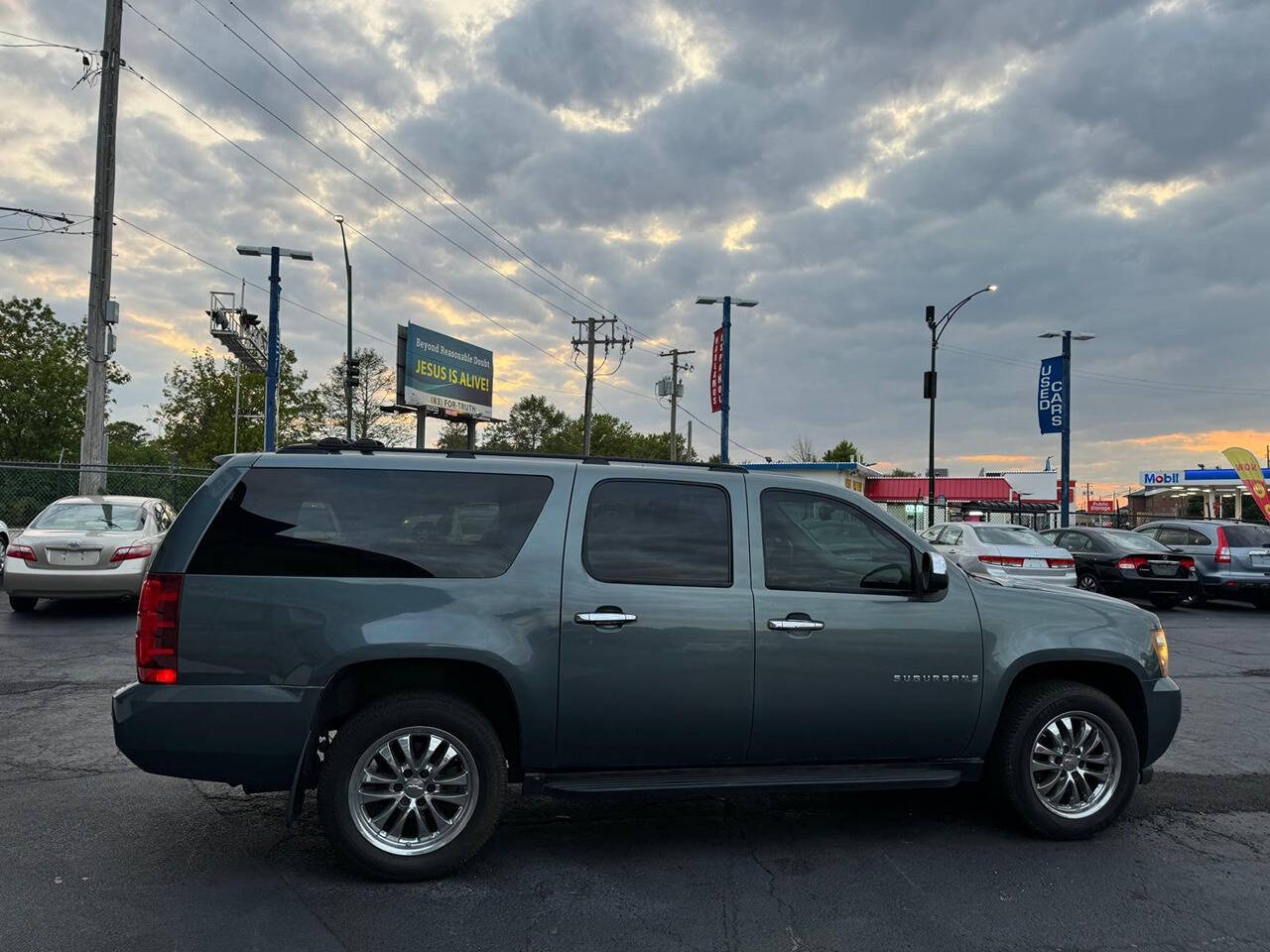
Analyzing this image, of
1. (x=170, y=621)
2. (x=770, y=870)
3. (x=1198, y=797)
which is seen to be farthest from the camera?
(x=1198, y=797)

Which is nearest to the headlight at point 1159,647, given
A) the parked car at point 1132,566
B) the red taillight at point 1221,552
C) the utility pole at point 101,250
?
the parked car at point 1132,566

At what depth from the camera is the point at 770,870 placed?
13.3 feet

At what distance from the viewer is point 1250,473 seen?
29.4 meters

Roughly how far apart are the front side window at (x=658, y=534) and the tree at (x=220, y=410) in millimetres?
60065

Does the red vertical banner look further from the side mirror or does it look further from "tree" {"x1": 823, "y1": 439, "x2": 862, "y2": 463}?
"tree" {"x1": 823, "y1": 439, "x2": 862, "y2": 463}

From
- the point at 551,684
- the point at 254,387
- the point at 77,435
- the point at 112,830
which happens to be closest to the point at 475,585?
the point at 551,684

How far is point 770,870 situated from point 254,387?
65.5 meters

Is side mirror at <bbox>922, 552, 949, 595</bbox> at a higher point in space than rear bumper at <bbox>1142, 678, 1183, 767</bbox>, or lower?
higher

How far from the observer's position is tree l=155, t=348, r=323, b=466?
60.4 meters

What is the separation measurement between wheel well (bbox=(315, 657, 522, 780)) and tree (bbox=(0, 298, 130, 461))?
51236mm

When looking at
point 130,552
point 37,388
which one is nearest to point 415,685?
point 130,552

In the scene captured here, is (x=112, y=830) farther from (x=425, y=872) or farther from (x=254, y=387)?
(x=254, y=387)

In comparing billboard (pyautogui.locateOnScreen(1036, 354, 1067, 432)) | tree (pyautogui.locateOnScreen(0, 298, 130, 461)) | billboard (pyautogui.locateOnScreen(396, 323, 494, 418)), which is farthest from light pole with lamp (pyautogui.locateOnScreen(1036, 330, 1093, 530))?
tree (pyautogui.locateOnScreen(0, 298, 130, 461))

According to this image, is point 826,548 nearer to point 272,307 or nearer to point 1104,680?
point 1104,680
